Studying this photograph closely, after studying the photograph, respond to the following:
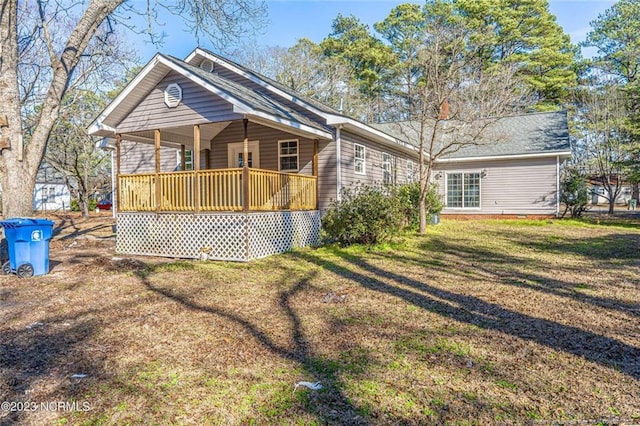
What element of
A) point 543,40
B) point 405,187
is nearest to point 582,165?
point 543,40

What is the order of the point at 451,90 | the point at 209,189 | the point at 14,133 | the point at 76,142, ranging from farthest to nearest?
1. the point at 76,142
2. the point at 451,90
3. the point at 209,189
4. the point at 14,133

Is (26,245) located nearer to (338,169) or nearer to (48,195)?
(338,169)

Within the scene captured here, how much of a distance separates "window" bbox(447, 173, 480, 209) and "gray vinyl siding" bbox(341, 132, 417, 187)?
3466 millimetres

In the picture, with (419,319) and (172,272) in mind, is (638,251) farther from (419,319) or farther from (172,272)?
(172,272)

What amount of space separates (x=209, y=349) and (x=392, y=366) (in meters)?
1.79

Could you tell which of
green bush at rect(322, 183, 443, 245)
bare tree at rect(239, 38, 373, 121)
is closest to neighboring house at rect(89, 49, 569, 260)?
green bush at rect(322, 183, 443, 245)

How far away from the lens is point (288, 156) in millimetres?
12648

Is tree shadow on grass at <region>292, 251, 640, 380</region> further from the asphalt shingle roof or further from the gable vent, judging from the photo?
the asphalt shingle roof

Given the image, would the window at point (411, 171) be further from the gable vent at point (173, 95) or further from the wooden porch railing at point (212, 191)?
the gable vent at point (173, 95)

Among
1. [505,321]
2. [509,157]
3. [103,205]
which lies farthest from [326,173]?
[103,205]

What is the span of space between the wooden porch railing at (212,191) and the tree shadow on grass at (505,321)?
3.25 metres

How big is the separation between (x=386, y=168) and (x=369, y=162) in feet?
5.83

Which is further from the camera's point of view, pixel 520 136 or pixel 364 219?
pixel 520 136

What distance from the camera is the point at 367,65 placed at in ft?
111
